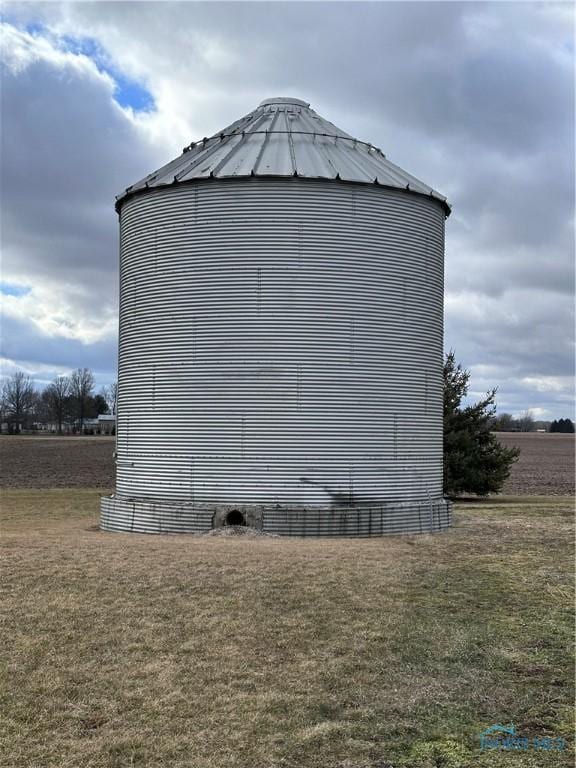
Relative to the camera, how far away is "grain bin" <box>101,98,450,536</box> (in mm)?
18781

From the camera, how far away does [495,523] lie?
70.9ft

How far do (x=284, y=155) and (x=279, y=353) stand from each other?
5186 mm

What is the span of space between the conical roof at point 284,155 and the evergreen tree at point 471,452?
1071 centimetres

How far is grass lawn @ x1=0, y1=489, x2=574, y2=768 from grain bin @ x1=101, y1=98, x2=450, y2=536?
3.22 metres

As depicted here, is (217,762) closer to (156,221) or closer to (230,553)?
(230,553)

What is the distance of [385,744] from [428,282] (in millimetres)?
15184

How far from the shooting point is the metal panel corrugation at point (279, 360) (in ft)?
61.6

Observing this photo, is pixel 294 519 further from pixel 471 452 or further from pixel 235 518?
pixel 471 452

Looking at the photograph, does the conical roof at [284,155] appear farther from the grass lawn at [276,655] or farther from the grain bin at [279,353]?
the grass lawn at [276,655]

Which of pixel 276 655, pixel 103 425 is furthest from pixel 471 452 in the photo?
pixel 103 425

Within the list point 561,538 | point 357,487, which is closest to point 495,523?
point 561,538

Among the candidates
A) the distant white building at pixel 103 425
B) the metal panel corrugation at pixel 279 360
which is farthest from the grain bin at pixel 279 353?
the distant white building at pixel 103 425

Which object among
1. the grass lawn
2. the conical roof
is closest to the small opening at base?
the grass lawn

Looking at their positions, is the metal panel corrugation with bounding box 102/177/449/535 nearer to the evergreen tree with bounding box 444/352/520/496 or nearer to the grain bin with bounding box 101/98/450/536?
the grain bin with bounding box 101/98/450/536
